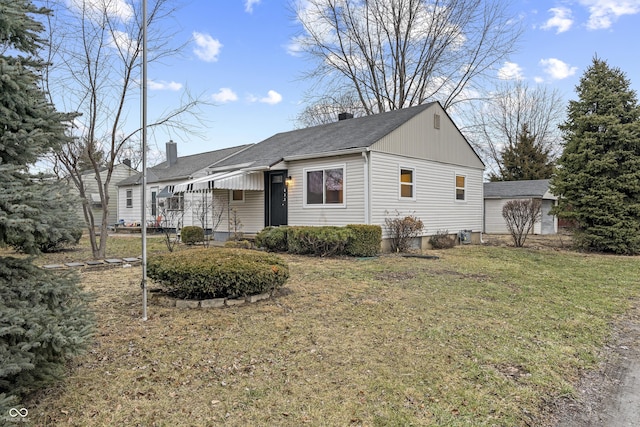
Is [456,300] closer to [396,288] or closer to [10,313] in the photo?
Answer: [396,288]

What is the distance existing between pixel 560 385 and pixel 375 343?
166cm

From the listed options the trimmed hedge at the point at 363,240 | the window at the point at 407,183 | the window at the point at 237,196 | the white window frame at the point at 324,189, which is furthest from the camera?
the window at the point at 237,196

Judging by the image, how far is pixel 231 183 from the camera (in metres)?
13.4

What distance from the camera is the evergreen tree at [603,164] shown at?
530 inches

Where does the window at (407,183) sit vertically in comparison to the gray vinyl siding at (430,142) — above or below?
below

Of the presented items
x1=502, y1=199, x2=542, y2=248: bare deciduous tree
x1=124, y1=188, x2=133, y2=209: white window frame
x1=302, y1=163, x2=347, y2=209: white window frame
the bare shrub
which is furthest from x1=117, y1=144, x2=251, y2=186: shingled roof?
x1=502, y1=199, x2=542, y2=248: bare deciduous tree

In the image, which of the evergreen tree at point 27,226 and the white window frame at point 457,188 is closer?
the evergreen tree at point 27,226

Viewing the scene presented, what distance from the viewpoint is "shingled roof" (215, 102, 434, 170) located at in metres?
12.7

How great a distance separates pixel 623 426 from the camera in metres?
2.77

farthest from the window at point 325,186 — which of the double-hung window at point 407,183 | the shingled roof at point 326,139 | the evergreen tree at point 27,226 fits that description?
the evergreen tree at point 27,226

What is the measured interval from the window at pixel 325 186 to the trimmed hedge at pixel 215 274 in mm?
6976

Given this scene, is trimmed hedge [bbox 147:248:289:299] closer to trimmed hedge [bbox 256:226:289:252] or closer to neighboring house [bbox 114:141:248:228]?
trimmed hedge [bbox 256:226:289:252]

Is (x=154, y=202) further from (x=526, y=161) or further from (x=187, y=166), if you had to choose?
(x=526, y=161)

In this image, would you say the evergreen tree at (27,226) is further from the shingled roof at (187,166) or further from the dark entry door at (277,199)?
the shingled roof at (187,166)
